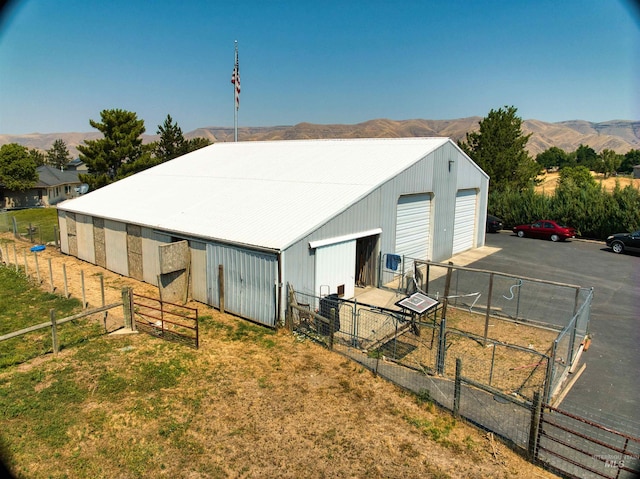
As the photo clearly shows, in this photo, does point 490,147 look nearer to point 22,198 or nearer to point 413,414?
point 413,414

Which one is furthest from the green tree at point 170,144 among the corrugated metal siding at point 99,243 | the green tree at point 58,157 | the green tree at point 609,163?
the green tree at point 609,163

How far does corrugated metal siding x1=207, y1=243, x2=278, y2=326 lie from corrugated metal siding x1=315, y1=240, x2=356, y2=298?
6.29ft

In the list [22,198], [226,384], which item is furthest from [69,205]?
[22,198]

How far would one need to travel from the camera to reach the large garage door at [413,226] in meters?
20.0

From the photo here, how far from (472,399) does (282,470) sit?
177 inches

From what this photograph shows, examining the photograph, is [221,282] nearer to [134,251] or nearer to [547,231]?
[134,251]

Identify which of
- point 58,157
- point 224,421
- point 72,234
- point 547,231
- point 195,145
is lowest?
point 224,421

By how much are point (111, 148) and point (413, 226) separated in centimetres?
3243

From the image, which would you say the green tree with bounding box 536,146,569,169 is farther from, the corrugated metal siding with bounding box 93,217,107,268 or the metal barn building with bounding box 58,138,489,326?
the corrugated metal siding with bounding box 93,217,107,268

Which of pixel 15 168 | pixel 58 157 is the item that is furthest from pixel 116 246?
pixel 58 157

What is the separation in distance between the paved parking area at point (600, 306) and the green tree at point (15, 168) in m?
53.7

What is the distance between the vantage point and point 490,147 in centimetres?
4172

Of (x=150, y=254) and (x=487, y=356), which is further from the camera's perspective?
(x=150, y=254)

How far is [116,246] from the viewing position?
2053 centimetres
